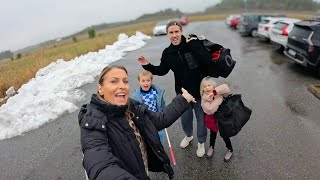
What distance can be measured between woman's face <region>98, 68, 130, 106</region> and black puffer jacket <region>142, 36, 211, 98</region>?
6.66 ft

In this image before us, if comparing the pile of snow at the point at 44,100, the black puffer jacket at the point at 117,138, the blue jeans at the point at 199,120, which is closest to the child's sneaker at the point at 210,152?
the blue jeans at the point at 199,120

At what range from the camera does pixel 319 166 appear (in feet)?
14.8

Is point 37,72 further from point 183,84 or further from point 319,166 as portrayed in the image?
point 319,166

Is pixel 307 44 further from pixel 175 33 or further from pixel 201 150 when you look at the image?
pixel 175 33

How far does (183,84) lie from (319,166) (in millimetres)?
2345

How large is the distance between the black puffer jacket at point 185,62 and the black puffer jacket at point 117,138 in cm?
153

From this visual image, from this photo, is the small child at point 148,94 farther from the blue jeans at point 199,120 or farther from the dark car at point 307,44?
the dark car at point 307,44

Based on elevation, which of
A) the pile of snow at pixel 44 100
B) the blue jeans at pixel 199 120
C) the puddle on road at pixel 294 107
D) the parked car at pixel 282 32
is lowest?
the parked car at pixel 282 32

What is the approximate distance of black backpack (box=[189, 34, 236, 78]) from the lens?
4262 mm

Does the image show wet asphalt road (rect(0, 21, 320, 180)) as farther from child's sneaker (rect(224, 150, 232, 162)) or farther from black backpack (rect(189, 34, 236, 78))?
black backpack (rect(189, 34, 236, 78))

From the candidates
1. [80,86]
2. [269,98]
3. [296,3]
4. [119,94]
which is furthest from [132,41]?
[296,3]

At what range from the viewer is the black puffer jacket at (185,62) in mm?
4297

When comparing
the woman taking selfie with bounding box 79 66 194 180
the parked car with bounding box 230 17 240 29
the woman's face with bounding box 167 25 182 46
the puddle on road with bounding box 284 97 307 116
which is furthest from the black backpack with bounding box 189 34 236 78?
the parked car with bounding box 230 17 240 29

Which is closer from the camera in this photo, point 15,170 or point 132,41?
point 15,170
